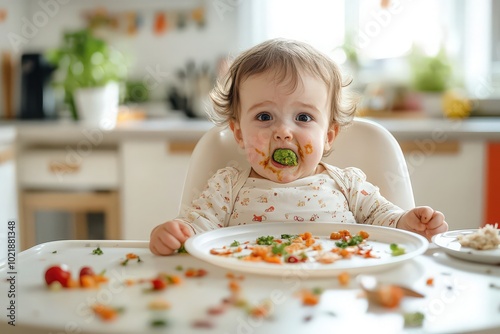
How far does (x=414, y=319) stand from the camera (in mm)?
721

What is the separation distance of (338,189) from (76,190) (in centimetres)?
188

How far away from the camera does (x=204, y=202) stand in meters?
1.35

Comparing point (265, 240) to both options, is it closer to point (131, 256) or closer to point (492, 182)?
point (131, 256)

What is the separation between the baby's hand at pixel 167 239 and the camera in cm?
109

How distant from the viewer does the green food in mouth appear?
1309 mm

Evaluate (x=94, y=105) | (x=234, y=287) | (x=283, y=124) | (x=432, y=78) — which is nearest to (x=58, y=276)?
(x=234, y=287)

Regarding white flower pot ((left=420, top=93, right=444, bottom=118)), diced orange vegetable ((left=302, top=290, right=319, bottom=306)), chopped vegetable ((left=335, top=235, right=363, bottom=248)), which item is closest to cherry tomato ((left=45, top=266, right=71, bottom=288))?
diced orange vegetable ((left=302, top=290, right=319, bottom=306))

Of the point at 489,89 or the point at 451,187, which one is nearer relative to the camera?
the point at 451,187

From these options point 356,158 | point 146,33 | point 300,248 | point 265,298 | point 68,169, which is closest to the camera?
point 265,298

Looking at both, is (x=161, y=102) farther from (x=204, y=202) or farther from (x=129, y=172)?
(x=204, y=202)

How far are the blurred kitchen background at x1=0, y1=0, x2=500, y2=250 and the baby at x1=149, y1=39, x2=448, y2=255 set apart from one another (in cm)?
131

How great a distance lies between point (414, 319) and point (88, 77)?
2615 millimetres

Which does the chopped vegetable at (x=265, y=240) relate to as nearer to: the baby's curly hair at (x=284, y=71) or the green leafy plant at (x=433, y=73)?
the baby's curly hair at (x=284, y=71)

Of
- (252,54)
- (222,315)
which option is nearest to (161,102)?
(252,54)
